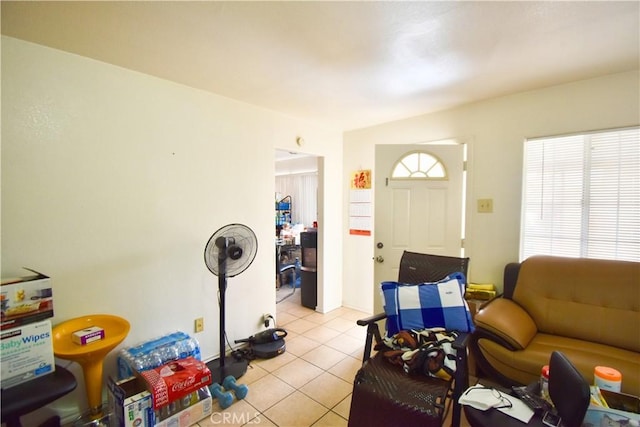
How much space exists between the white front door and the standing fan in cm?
134

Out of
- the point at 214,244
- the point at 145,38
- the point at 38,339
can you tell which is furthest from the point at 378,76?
the point at 38,339

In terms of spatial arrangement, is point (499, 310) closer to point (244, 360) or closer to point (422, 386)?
point (422, 386)

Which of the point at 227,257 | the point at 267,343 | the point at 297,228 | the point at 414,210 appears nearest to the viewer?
the point at 227,257

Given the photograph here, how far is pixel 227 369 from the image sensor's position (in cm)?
237

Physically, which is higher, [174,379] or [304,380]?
[174,379]

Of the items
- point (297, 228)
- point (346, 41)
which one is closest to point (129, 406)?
point (346, 41)

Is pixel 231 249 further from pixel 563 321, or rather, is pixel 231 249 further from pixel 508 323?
pixel 563 321

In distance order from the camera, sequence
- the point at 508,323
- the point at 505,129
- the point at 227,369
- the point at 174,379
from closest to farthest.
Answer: the point at 174,379, the point at 508,323, the point at 227,369, the point at 505,129

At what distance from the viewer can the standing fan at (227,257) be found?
2207mm

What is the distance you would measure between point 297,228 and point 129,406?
4604 millimetres

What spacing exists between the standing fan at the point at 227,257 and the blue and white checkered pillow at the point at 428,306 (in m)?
1.10

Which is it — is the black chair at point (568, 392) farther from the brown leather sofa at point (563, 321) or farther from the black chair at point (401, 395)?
the brown leather sofa at point (563, 321)

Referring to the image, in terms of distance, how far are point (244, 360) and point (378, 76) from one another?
255 centimetres

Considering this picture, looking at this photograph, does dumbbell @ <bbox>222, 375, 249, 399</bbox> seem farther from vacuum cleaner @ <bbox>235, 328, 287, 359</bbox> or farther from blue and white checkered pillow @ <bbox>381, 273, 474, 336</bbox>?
blue and white checkered pillow @ <bbox>381, 273, 474, 336</bbox>
